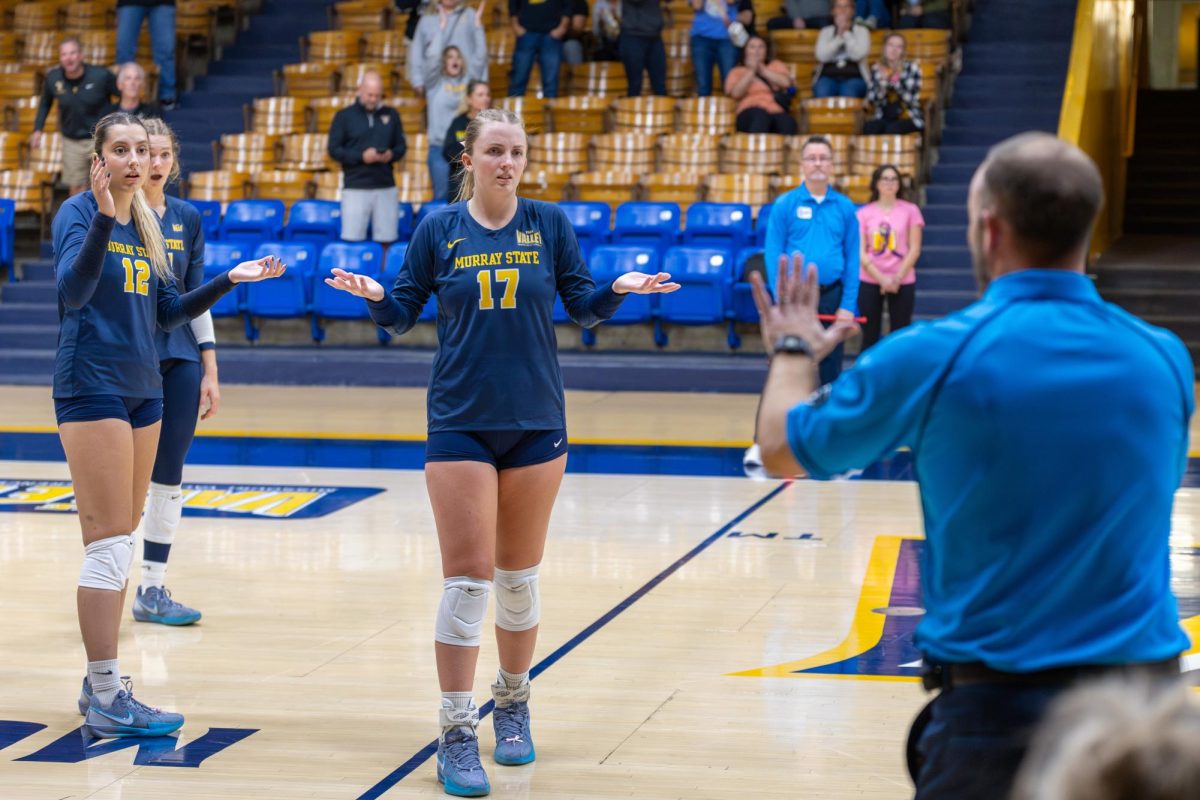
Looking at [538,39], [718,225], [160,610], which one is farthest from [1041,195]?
[538,39]

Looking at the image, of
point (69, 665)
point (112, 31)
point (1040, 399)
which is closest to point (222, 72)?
point (112, 31)

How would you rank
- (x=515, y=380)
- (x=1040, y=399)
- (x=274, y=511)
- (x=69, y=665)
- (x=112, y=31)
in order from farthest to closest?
(x=112, y=31)
(x=274, y=511)
(x=69, y=665)
(x=515, y=380)
(x=1040, y=399)

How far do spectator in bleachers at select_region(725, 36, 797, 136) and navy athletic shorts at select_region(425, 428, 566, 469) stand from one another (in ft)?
33.0

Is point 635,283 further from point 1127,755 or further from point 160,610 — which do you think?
point 1127,755

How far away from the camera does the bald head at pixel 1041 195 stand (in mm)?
2186

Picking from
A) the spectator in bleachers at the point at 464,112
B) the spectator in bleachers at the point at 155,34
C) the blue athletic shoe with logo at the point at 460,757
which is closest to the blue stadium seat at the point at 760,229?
the spectator in bleachers at the point at 464,112

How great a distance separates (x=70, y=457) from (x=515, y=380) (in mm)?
1278

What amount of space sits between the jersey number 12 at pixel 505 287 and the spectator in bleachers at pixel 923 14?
1180cm

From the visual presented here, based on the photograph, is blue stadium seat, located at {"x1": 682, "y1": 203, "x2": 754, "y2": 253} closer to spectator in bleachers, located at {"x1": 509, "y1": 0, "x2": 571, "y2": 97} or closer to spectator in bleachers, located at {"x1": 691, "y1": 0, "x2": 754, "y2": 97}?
spectator in bleachers, located at {"x1": 691, "y1": 0, "x2": 754, "y2": 97}

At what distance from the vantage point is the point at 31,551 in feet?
23.3

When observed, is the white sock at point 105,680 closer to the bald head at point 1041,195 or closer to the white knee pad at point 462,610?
Answer: the white knee pad at point 462,610

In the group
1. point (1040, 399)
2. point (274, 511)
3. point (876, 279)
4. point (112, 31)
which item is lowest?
point (274, 511)

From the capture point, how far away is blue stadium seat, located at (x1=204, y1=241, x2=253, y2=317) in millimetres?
13062

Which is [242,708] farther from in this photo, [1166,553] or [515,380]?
[1166,553]
